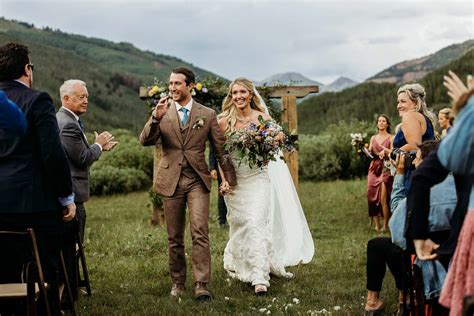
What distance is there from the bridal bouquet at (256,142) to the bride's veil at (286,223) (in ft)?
6.27

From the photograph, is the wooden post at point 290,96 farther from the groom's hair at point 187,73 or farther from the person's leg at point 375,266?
the person's leg at point 375,266

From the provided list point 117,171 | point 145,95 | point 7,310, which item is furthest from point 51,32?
point 7,310

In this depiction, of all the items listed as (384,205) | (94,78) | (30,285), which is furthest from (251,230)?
(94,78)

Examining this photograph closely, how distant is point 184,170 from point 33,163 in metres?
2.57

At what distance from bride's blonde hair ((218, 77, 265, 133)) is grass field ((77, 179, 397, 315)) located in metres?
1.97

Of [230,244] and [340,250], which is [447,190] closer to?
[230,244]

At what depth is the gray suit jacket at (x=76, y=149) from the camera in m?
7.76

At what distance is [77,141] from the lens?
25.6 ft

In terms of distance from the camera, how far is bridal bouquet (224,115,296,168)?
854 cm

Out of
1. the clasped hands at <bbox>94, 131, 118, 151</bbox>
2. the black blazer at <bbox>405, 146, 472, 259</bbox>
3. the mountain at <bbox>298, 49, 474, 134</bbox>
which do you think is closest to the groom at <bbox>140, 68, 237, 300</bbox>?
the clasped hands at <bbox>94, 131, 118, 151</bbox>

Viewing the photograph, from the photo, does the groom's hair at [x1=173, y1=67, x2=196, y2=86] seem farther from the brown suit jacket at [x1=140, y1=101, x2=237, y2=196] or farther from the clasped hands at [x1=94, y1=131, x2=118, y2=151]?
the clasped hands at [x1=94, y1=131, x2=118, y2=151]

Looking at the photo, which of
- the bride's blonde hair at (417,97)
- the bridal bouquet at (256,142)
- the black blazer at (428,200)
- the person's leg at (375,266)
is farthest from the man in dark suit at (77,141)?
the black blazer at (428,200)

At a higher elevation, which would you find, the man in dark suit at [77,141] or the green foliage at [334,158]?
the man in dark suit at [77,141]

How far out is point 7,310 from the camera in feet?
20.6
